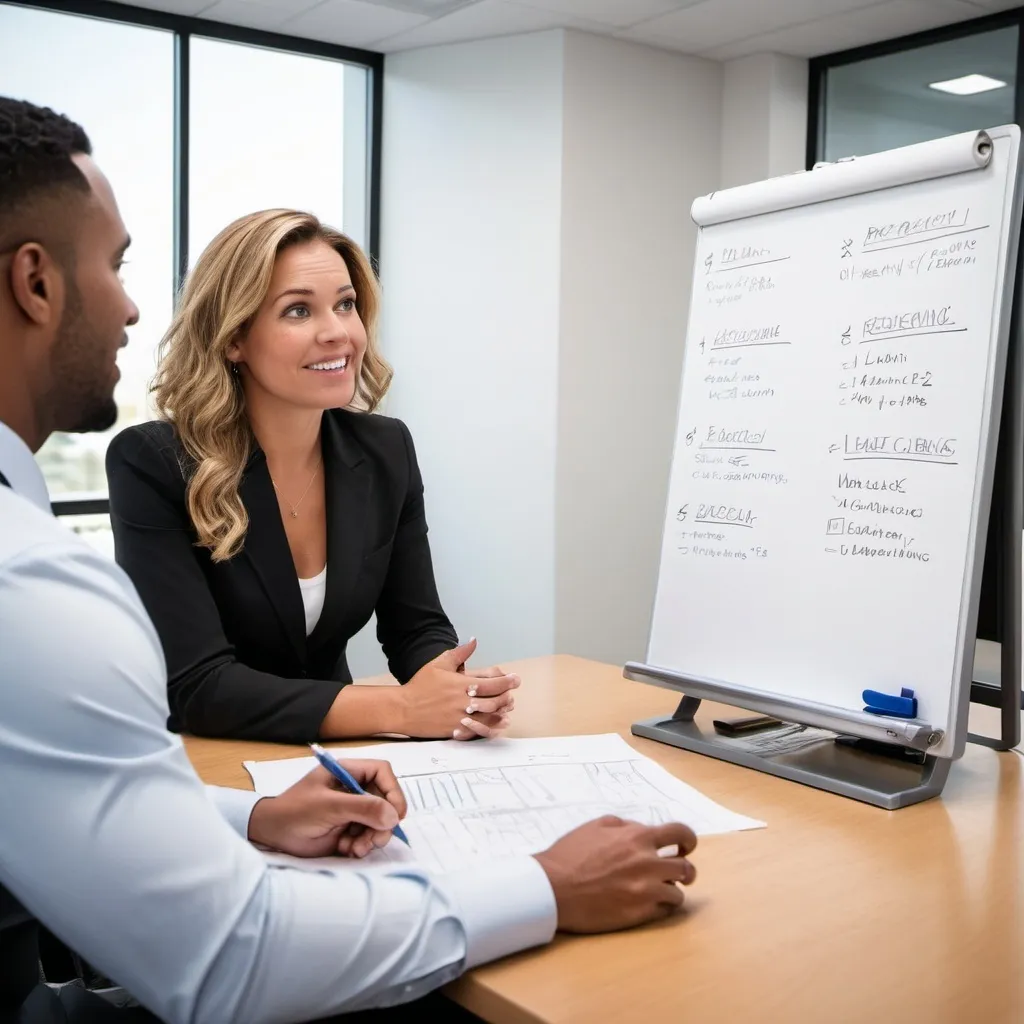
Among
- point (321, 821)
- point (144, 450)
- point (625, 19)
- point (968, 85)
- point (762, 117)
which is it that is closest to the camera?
point (321, 821)

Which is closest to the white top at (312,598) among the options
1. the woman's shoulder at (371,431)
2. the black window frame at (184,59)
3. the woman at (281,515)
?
the woman at (281,515)

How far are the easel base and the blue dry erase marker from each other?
0.52m

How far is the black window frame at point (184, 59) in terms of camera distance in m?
3.97

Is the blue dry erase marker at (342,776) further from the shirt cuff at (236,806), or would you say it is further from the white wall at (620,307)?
the white wall at (620,307)

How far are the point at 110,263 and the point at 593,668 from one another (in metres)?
1.33

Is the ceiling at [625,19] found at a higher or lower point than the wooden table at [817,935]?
higher

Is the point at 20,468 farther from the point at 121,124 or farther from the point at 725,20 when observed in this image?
the point at 725,20

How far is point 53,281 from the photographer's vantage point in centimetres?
88

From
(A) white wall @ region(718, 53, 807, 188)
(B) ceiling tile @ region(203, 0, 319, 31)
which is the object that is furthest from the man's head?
(A) white wall @ region(718, 53, 807, 188)

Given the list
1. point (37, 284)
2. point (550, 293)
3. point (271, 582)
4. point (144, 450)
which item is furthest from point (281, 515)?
point (550, 293)

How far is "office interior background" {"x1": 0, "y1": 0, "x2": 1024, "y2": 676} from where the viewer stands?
402 cm

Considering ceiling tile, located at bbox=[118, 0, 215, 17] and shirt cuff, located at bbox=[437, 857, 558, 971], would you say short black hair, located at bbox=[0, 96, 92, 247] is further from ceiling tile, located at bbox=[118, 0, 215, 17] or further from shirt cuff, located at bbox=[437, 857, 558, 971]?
ceiling tile, located at bbox=[118, 0, 215, 17]

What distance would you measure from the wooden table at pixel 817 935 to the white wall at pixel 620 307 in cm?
288

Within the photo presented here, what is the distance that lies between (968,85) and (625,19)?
50.4 inches
